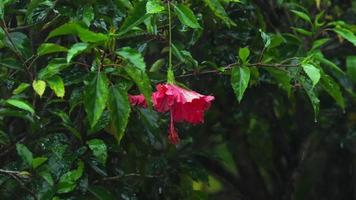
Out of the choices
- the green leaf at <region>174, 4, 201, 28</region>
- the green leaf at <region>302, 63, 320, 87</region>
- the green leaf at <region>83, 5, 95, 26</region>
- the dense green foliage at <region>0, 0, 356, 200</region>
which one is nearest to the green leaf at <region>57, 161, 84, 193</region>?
the dense green foliage at <region>0, 0, 356, 200</region>

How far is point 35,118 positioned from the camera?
75.7 inches

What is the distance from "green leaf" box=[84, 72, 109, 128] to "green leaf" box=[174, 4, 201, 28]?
0.88 feet

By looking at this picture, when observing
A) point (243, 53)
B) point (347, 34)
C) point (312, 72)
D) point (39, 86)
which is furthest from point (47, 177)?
point (347, 34)

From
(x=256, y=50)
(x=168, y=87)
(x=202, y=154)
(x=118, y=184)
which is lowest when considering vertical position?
(x=202, y=154)

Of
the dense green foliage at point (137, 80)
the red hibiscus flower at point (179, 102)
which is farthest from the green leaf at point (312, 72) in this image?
the red hibiscus flower at point (179, 102)

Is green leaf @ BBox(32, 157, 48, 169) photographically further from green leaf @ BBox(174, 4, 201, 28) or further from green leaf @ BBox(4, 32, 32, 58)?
green leaf @ BBox(174, 4, 201, 28)

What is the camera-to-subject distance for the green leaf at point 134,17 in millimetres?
1628

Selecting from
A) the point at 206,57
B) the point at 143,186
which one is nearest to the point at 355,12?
the point at 206,57

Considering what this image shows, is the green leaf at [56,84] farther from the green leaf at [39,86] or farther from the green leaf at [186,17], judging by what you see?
the green leaf at [186,17]

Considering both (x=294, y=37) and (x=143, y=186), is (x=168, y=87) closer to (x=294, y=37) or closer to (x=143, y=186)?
(x=143, y=186)

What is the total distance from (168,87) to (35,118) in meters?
0.51

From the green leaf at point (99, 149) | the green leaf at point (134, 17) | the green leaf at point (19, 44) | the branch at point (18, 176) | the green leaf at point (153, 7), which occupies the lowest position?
the branch at point (18, 176)

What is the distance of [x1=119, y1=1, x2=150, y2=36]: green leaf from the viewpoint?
163cm

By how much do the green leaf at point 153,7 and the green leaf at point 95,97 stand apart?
0.21 metres
